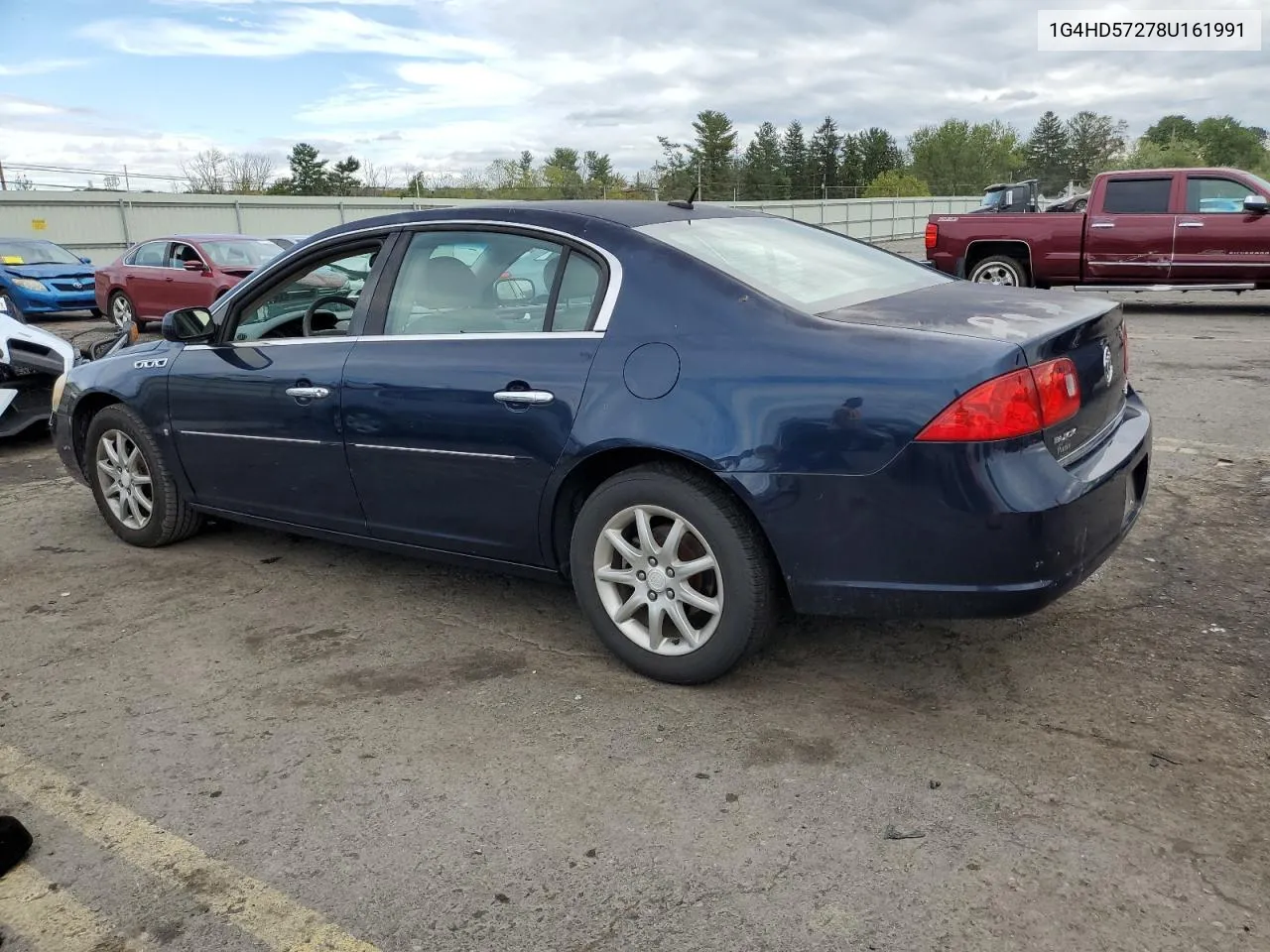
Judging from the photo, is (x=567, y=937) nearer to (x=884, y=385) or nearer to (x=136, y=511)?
(x=884, y=385)

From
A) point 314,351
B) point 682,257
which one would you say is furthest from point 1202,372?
point 314,351

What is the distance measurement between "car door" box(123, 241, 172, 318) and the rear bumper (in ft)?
46.1

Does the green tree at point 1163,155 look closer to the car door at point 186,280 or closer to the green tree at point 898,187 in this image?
the green tree at point 898,187

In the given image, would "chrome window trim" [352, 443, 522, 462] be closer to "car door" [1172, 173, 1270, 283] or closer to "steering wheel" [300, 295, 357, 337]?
"steering wheel" [300, 295, 357, 337]

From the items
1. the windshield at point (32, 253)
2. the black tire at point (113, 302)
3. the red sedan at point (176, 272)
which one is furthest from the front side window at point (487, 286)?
the windshield at point (32, 253)

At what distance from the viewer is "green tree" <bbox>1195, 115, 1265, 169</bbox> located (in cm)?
8738

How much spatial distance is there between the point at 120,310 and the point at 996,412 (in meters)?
16.0

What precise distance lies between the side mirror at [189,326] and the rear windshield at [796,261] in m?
2.19

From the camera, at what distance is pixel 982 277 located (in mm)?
13859

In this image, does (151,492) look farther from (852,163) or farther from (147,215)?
(852,163)

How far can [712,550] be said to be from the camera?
3182 millimetres

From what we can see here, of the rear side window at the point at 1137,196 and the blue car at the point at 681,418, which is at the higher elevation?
the rear side window at the point at 1137,196

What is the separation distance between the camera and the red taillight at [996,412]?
2803 mm

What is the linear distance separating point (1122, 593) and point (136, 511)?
4.40 metres
